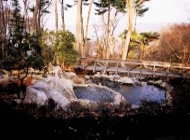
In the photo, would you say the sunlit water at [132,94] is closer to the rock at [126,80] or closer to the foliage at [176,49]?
the rock at [126,80]

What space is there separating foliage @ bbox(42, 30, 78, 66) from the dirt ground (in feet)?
22.5

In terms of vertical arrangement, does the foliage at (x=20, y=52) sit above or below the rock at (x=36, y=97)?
above

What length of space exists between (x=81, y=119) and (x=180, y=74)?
12461 millimetres

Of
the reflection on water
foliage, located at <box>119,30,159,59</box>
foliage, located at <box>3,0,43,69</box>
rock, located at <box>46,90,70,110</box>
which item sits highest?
foliage, located at <box>119,30,159,59</box>

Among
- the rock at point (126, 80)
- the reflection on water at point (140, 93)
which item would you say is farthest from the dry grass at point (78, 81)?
the rock at point (126, 80)

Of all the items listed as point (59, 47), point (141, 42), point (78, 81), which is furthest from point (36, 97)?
point (141, 42)

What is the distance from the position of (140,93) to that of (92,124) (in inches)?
307

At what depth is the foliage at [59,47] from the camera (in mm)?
17297

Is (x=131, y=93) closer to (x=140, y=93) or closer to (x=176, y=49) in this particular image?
(x=140, y=93)

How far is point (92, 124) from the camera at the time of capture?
8578mm

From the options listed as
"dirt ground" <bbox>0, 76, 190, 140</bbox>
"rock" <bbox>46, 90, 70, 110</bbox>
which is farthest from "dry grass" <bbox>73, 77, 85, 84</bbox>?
"dirt ground" <bbox>0, 76, 190, 140</bbox>

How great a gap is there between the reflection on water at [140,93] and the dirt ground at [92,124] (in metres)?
3.70

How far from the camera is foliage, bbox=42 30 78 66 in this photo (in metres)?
17.3

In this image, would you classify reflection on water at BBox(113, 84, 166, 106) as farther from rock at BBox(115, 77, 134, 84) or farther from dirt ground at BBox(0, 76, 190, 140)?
dirt ground at BBox(0, 76, 190, 140)
